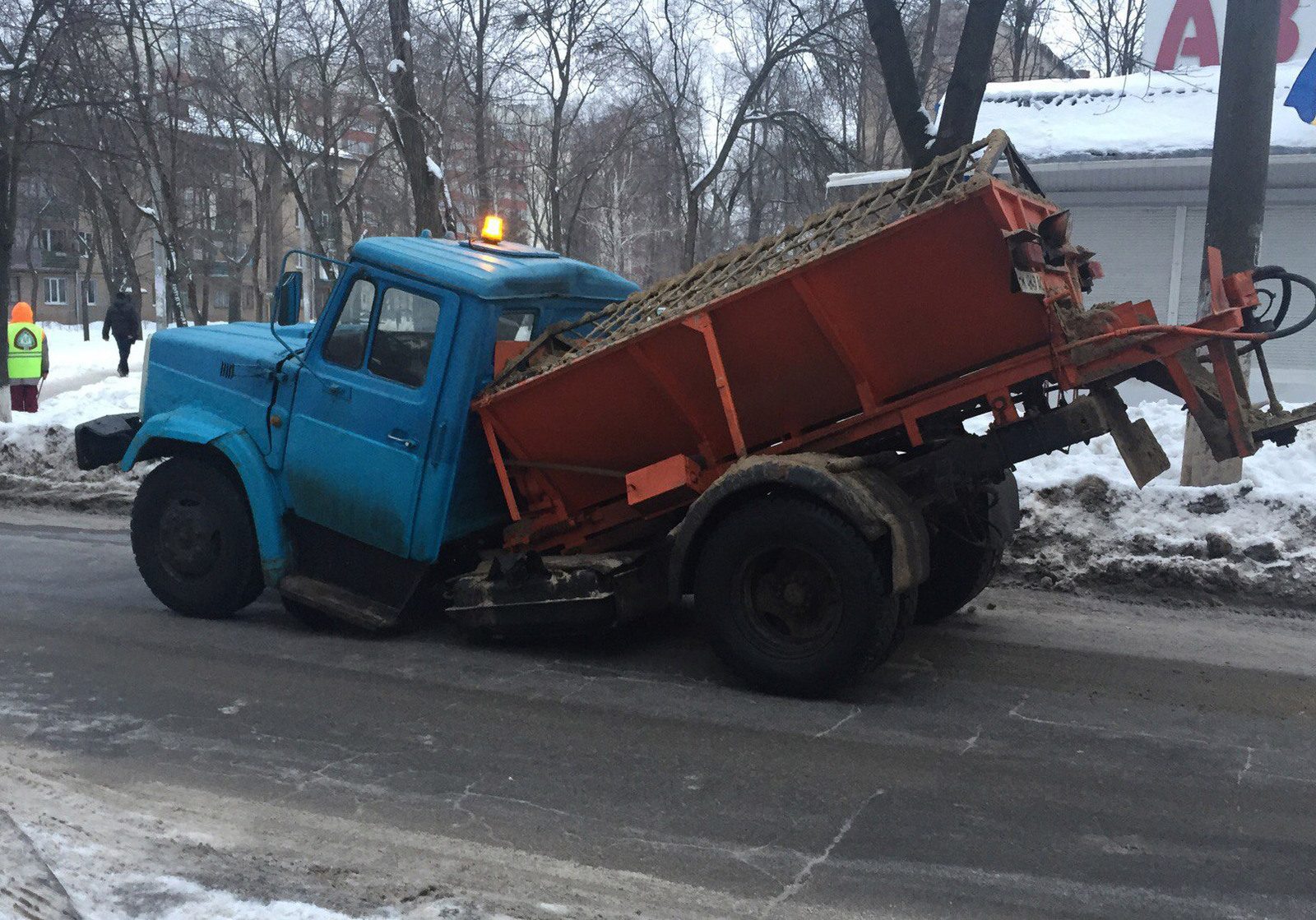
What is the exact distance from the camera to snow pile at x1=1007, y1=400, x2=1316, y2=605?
7465mm

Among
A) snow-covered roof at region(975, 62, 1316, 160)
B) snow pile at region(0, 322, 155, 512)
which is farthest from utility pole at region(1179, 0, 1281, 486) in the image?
snow pile at region(0, 322, 155, 512)

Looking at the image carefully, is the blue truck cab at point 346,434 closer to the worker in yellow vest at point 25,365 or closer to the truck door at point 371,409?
the truck door at point 371,409

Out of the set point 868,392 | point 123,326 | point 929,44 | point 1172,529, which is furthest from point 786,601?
point 123,326

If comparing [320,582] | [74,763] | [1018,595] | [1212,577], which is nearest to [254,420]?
[320,582]

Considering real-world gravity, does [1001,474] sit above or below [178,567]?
above

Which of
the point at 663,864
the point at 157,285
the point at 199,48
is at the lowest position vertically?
the point at 663,864

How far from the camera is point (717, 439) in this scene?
19.4ft

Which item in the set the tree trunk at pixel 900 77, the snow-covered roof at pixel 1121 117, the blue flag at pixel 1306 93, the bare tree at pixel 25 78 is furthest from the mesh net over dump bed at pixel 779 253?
the bare tree at pixel 25 78

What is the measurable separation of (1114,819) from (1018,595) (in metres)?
3.49

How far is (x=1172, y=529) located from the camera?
318 inches

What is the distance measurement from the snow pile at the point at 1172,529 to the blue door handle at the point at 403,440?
4.12 m

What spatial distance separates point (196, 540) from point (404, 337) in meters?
1.87

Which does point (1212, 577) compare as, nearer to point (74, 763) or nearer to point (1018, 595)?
point (1018, 595)

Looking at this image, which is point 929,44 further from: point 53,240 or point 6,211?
point 53,240
